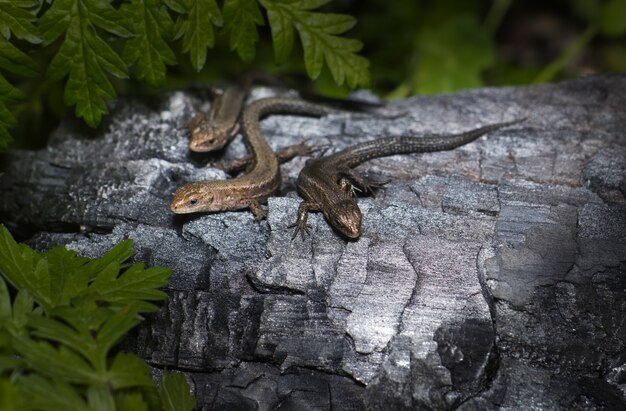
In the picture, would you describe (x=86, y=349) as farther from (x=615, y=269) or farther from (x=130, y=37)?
(x=615, y=269)

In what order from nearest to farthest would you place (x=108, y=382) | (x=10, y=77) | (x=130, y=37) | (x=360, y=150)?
1. (x=108, y=382)
2. (x=130, y=37)
3. (x=360, y=150)
4. (x=10, y=77)

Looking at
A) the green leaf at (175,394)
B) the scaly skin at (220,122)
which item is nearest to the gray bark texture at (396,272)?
the scaly skin at (220,122)

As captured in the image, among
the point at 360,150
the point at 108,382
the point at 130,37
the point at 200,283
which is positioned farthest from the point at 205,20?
the point at 108,382

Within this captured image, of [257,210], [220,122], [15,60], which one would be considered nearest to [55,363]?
[257,210]

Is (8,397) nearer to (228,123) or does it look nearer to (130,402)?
(130,402)

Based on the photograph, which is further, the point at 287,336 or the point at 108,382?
the point at 287,336

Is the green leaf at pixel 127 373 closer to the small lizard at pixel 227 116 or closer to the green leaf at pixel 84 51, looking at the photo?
the green leaf at pixel 84 51

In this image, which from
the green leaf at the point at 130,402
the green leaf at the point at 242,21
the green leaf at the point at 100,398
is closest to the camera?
the green leaf at the point at 100,398
